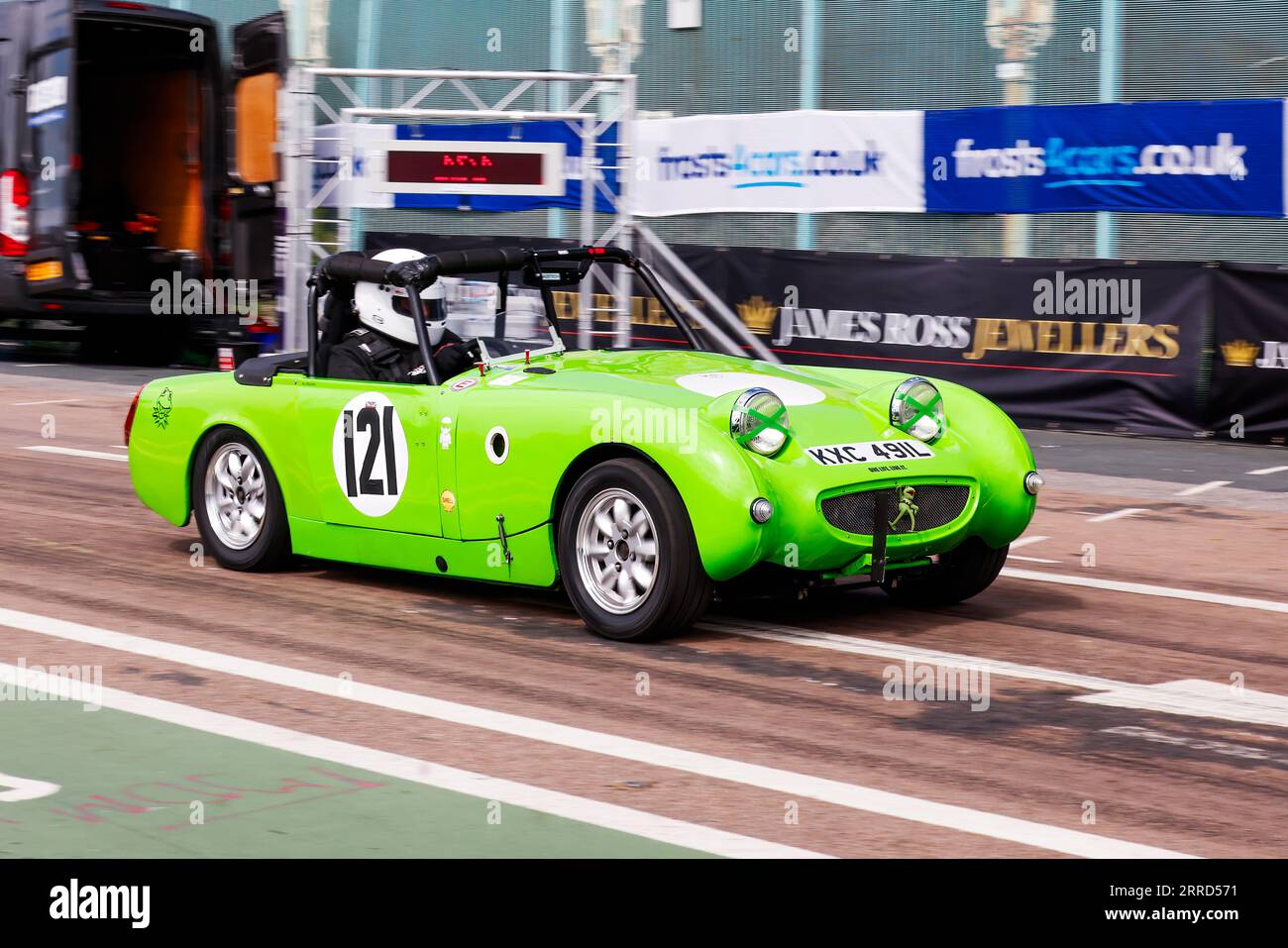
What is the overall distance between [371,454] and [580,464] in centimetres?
117

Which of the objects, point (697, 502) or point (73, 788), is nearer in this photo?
point (73, 788)

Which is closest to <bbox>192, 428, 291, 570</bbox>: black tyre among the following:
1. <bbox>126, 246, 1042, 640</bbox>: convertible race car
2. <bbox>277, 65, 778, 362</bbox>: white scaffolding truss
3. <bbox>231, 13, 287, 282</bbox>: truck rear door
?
<bbox>126, 246, 1042, 640</bbox>: convertible race car

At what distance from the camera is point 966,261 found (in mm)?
15727

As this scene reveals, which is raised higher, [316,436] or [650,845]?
[316,436]

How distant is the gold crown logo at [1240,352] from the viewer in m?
14.1

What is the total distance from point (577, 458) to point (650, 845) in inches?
106

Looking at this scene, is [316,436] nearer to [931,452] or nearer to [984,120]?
[931,452]

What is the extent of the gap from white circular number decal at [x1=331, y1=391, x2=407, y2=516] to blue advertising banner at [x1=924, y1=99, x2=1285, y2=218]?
9.58 meters

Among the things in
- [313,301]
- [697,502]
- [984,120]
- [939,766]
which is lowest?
[939,766]

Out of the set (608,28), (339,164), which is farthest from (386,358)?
(608,28)

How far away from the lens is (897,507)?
24.1ft

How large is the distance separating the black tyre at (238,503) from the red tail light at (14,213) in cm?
1059

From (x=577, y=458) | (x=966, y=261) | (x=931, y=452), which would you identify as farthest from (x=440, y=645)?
(x=966, y=261)

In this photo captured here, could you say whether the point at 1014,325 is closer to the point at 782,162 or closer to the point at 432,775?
the point at 782,162
